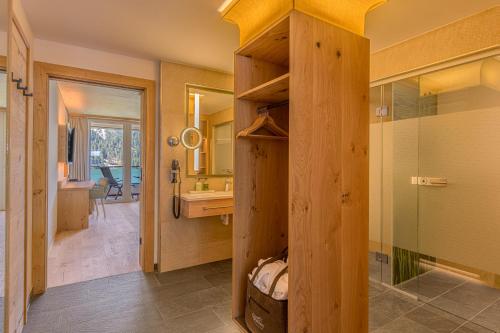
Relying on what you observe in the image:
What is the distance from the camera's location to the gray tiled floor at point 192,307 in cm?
206

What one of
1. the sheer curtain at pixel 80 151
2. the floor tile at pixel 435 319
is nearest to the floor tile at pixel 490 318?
the floor tile at pixel 435 319

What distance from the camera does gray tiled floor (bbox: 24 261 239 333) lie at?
6.75ft

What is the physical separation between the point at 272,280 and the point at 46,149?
2.40m

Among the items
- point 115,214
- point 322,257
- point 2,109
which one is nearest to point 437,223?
point 322,257

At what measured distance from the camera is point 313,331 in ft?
4.33

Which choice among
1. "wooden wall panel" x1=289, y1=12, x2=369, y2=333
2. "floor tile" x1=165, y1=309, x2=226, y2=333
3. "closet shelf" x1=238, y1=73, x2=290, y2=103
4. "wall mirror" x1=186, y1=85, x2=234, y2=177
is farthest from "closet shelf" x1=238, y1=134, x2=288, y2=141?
"wall mirror" x1=186, y1=85, x2=234, y2=177

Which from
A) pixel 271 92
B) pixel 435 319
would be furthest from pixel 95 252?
pixel 435 319

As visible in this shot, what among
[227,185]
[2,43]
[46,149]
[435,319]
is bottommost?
[435,319]

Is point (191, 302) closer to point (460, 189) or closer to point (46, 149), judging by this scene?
point (46, 149)

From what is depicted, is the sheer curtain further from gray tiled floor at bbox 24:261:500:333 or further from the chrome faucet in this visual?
the chrome faucet

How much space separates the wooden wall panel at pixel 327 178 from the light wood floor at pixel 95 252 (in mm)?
2501

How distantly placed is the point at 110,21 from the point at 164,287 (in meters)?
2.44

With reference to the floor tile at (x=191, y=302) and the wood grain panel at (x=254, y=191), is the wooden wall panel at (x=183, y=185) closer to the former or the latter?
the floor tile at (x=191, y=302)

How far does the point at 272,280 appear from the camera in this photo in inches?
62.1
